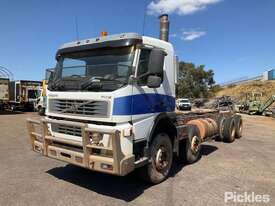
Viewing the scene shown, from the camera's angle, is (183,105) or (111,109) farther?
(183,105)

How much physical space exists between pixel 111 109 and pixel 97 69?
0.93m

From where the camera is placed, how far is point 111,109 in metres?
4.64

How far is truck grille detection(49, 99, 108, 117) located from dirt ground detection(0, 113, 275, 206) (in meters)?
1.50

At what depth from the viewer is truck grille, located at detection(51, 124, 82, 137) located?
4.99 m

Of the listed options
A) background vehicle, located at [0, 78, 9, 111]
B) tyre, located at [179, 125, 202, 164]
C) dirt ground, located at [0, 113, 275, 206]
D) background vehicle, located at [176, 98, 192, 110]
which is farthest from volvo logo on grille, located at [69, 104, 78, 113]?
background vehicle, located at [0, 78, 9, 111]

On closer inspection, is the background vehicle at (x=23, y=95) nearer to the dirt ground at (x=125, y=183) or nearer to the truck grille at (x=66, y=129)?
the dirt ground at (x=125, y=183)

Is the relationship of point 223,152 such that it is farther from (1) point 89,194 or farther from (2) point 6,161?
(2) point 6,161

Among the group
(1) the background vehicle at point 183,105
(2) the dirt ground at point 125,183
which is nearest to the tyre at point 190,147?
(2) the dirt ground at point 125,183

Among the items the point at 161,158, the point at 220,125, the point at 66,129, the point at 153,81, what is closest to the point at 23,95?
the point at 220,125

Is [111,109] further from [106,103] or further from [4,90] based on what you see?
[4,90]

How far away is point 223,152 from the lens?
30.0 feet

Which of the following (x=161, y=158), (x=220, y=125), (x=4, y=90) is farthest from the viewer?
(x=4, y=90)

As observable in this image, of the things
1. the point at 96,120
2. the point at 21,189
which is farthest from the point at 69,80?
the point at 21,189

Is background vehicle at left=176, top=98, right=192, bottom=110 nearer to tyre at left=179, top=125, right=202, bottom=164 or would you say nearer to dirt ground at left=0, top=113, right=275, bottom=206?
tyre at left=179, top=125, right=202, bottom=164
